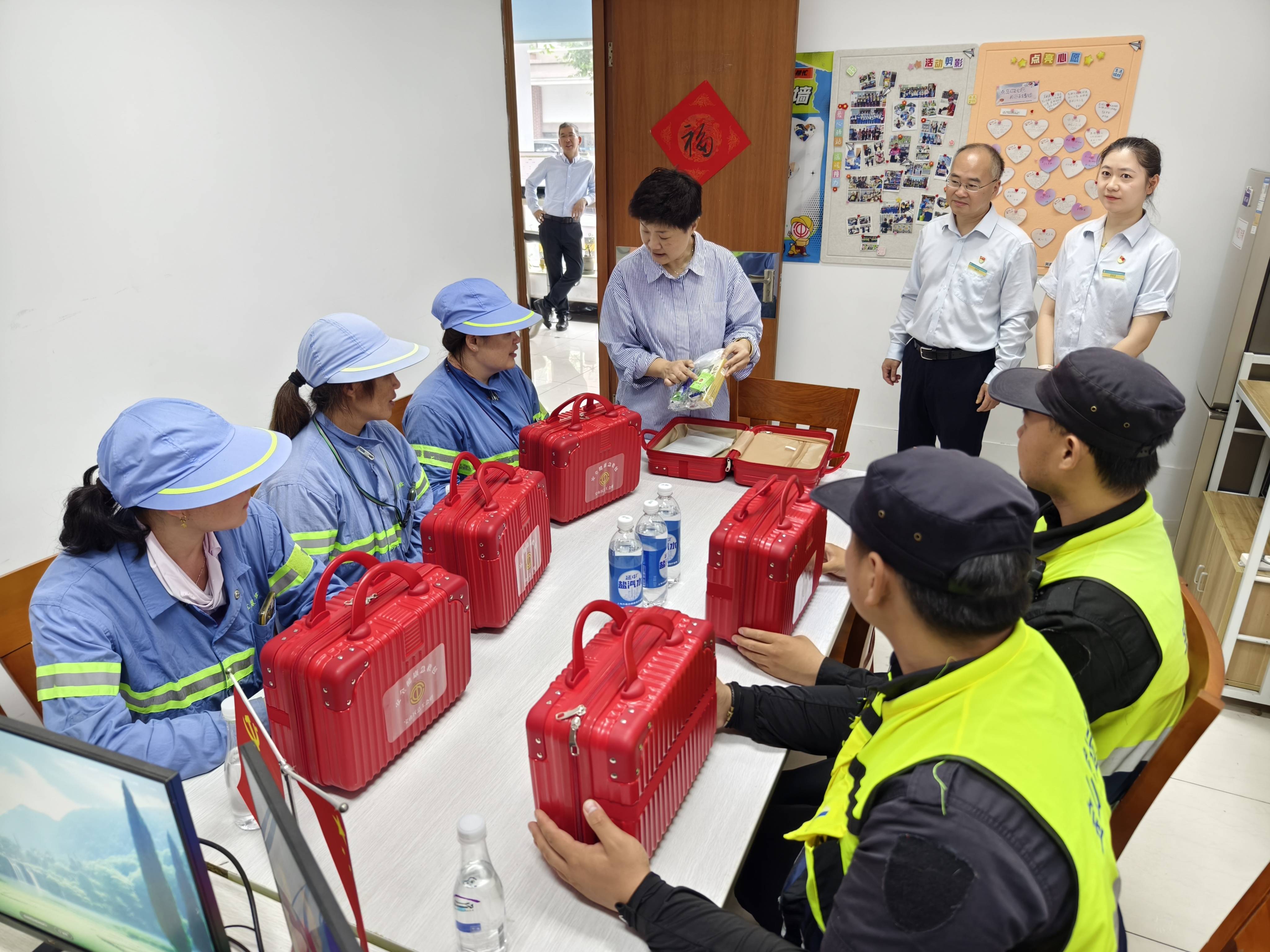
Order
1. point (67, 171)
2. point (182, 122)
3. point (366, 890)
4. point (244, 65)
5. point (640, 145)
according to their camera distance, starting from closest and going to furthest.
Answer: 1. point (366, 890)
2. point (67, 171)
3. point (182, 122)
4. point (244, 65)
5. point (640, 145)

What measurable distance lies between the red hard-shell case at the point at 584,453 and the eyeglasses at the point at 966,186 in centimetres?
195

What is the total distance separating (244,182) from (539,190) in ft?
17.2

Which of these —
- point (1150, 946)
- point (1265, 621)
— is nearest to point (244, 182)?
point (1150, 946)

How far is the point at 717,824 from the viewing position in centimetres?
143

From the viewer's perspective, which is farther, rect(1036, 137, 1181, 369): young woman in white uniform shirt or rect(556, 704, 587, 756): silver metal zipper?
rect(1036, 137, 1181, 369): young woman in white uniform shirt

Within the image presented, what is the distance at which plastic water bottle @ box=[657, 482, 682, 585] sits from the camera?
2186 mm

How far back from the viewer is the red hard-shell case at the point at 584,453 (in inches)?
95.8

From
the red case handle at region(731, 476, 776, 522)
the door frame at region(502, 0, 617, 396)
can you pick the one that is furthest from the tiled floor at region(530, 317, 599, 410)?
the red case handle at region(731, 476, 776, 522)

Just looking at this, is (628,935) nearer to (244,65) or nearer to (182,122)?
(182,122)

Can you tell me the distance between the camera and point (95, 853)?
39.7 inches

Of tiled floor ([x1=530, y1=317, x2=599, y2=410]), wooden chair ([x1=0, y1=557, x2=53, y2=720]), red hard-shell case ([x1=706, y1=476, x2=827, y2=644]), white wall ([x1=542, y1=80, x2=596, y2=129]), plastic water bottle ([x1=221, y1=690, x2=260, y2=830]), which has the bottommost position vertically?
tiled floor ([x1=530, y1=317, x2=599, y2=410])

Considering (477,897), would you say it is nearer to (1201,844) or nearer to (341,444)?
(341,444)

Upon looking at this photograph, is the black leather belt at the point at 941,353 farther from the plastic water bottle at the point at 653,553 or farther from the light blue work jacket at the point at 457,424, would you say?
the plastic water bottle at the point at 653,553

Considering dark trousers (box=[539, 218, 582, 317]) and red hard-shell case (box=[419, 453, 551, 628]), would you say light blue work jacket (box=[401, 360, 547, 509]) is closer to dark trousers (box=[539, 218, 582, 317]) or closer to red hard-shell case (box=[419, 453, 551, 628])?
red hard-shell case (box=[419, 453, 551, 628])
